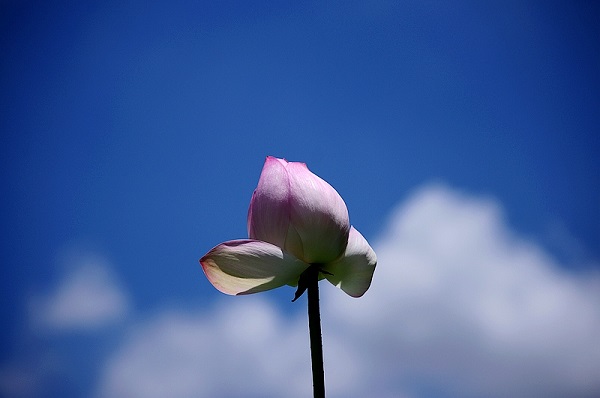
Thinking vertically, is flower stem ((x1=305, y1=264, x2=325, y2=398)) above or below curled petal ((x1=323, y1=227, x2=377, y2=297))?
below

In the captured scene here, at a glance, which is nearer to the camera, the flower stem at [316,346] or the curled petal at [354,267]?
the flower stem at [316,346]

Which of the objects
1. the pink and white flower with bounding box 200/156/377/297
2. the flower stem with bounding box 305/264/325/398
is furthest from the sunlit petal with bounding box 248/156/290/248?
the flower stem with bounding box 305/264/325/398

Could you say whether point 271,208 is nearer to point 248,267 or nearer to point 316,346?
point 248,267

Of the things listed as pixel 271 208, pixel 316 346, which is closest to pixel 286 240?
pixel 271 208

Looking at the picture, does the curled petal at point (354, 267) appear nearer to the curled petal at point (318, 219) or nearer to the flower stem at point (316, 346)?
the curled petal at point (318, 219)

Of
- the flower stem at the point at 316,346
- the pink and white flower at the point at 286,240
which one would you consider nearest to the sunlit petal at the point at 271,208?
the pink and white flower at the point at 286,240

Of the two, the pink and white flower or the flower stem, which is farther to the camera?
the pink and white flower

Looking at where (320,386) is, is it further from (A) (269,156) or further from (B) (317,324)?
(A) (269,156)

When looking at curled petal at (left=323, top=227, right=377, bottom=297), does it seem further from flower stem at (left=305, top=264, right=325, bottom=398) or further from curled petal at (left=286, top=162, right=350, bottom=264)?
flower stem at (left=305, top=264, right=325, bottom=398)
